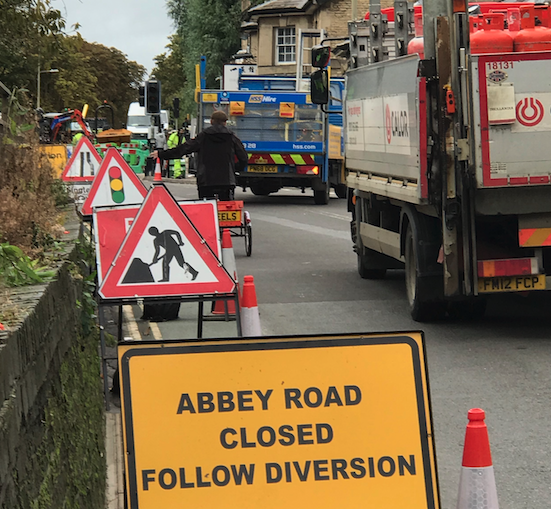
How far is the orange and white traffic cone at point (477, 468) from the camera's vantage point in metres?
3.81

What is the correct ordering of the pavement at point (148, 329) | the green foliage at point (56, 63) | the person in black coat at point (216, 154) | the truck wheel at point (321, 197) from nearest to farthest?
the pavement at point (148, 329) → the green foliage at point (56, 63) → the person in black coat at point (216, 154) → the truck wheel at point (321, 197)

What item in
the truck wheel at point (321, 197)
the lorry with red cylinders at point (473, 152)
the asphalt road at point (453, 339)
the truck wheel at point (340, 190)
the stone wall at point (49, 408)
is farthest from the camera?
the truck wheel at point (340, 190)

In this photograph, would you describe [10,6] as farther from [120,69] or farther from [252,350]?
[120,69]

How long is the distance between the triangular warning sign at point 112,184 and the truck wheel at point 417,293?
8.66ft

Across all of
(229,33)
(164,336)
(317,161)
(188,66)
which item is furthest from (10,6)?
(188,66)

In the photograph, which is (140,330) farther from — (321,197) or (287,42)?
(287,42)

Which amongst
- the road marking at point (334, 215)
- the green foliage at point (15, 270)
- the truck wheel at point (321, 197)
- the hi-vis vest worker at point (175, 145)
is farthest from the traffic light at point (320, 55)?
the hi-vis vest worker at point (175, 145)

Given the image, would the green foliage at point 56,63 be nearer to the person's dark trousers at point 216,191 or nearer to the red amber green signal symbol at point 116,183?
the red amber green signal symbol at point 116,183

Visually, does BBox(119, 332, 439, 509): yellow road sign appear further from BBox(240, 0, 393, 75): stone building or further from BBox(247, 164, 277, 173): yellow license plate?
BBox(240, 0, 393, 75): stone building

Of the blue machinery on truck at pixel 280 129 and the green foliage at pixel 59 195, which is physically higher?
the blue machinery on truck at pixel 280 129

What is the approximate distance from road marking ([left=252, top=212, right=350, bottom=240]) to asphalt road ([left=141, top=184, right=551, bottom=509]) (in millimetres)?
1238

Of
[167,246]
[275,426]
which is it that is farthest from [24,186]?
[275,426]

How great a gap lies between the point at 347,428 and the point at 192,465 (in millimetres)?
514

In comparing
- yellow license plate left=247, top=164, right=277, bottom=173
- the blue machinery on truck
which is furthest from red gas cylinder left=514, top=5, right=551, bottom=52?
yellow license plate left=247, top=164, right=277, bottom=173
